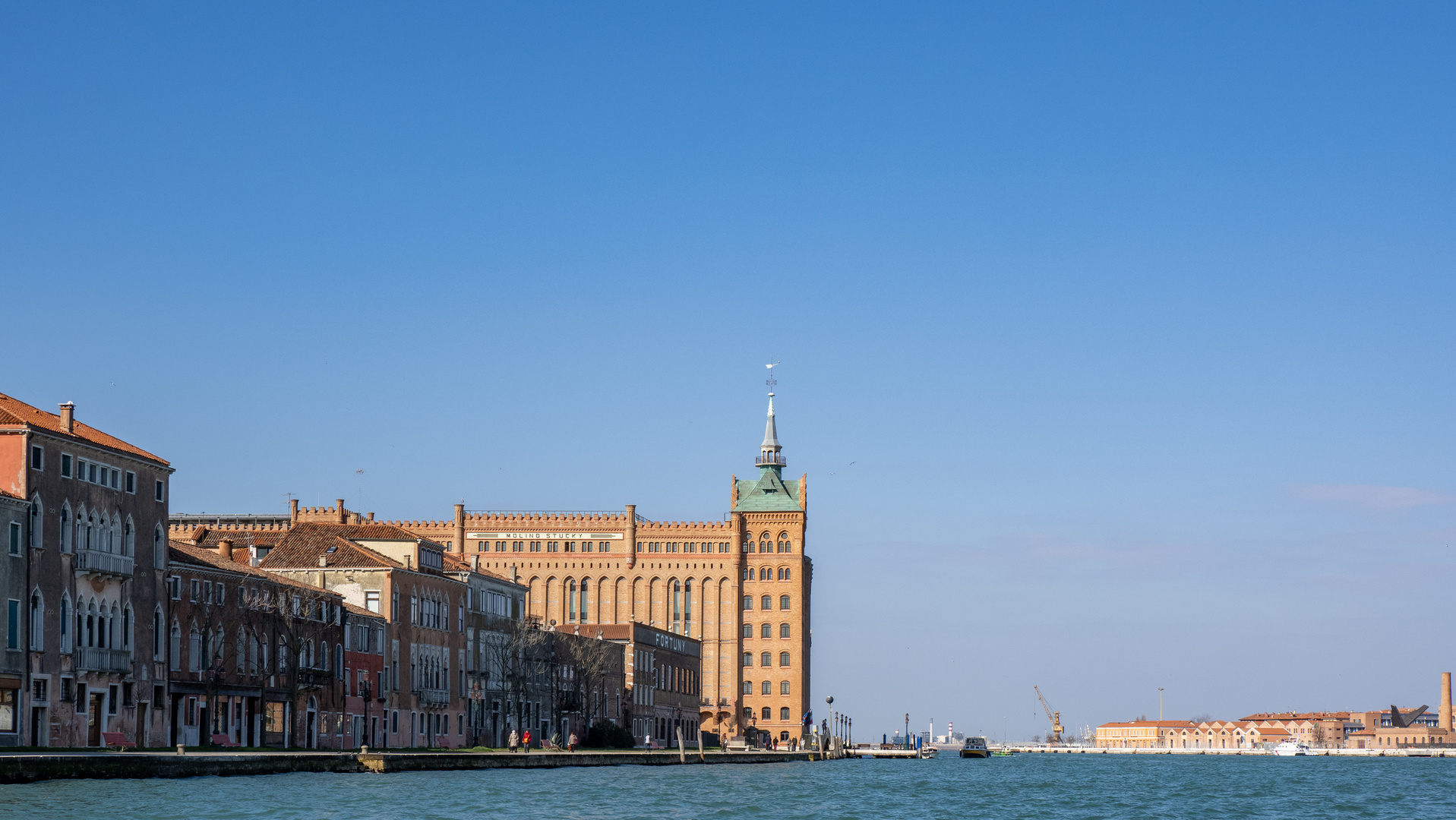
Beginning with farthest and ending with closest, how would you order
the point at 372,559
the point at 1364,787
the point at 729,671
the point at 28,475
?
the point at 729,671, the point at 1364,787, the point at 372,559, the point at 28,475

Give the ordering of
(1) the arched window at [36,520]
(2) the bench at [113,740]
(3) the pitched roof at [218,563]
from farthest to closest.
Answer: (3) the pitched roof at [218,563] < (2) the bench at [113,740] < (1) the arched window at [36,520]

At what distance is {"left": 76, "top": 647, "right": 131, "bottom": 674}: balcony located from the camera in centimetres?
6662

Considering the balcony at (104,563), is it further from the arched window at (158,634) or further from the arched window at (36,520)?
the arched window at (158,634)

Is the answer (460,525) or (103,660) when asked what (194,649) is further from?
(460,525)

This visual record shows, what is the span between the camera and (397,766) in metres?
74.8

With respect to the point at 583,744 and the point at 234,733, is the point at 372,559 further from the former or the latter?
the point at 583,744

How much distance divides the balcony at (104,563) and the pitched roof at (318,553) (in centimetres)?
2093

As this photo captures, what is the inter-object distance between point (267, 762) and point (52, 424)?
14.6 meters

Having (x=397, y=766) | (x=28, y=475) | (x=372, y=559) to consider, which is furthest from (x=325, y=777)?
(x=372, y=559)

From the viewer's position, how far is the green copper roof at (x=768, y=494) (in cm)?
17238

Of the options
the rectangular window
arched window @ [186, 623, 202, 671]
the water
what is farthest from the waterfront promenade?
arched window @ [186, 623, 202, 671]

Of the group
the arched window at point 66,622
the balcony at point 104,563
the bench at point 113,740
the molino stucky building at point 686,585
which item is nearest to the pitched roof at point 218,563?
the balcony at point 104,563

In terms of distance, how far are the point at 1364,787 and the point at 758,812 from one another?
6334 cm

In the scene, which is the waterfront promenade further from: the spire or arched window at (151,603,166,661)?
the spire
